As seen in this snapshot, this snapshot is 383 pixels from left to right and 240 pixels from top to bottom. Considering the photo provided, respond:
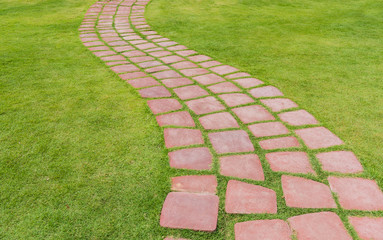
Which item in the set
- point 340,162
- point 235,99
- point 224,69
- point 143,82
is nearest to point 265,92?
point 235,99

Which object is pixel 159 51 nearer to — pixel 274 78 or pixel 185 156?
pixel 274 78

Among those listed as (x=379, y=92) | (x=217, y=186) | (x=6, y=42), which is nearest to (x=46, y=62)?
(x=6, y=42)

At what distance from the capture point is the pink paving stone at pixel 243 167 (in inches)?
81.6

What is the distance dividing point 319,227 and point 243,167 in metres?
0.67

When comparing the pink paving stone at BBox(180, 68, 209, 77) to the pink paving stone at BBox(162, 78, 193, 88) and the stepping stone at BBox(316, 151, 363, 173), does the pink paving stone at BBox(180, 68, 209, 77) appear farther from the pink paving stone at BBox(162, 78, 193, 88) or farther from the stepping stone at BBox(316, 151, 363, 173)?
the stepping stone at BBox(316, 151, 363, 173)

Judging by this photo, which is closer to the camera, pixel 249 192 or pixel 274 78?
pixel 249 192

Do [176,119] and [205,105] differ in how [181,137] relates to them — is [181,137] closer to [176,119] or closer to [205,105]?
[176,119]

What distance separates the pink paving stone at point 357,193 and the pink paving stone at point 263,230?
19.2 inches

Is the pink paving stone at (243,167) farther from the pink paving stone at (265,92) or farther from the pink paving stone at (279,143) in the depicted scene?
the pink paving stone at (265,92)

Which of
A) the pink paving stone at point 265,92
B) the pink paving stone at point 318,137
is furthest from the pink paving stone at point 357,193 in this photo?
the pink paving stone at point 265,92

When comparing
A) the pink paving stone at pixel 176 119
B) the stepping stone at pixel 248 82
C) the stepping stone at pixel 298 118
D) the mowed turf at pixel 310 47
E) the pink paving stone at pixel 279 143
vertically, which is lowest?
the pink paving stone at pixel 176 119

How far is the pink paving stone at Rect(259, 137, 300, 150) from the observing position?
2.39 m

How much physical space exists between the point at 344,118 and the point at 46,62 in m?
4.17

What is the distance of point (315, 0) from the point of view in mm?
8578
